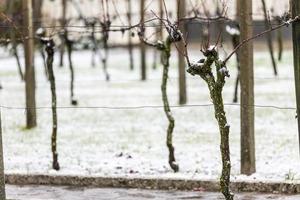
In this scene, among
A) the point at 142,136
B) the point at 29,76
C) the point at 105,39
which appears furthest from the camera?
the point at 105,39

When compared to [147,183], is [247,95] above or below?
above

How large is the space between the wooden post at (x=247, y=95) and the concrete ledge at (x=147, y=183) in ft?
1.61

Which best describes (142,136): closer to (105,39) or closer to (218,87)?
(105,39)

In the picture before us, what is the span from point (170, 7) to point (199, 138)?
23.5 m

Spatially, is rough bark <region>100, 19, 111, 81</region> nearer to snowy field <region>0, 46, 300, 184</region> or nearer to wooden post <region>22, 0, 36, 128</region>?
wooden post <region>22, 0, 36, 128</region>

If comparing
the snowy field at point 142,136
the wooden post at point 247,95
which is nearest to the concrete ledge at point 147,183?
the snowy field at point 142,136

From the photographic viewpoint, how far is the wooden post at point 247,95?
9.55 metres

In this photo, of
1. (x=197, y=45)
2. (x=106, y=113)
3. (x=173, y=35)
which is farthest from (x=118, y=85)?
(x=197, y=45)

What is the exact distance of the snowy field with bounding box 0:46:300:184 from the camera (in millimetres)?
10250

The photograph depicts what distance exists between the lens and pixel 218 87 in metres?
7.16

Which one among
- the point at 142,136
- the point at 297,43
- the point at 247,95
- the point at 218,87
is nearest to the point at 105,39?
the point at 142,136

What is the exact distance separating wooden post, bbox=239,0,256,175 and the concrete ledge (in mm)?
492

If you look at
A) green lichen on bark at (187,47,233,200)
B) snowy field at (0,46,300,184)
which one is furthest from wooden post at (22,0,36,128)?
green lichen on bark at (187,47,233,200)

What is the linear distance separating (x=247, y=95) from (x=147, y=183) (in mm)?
1732
